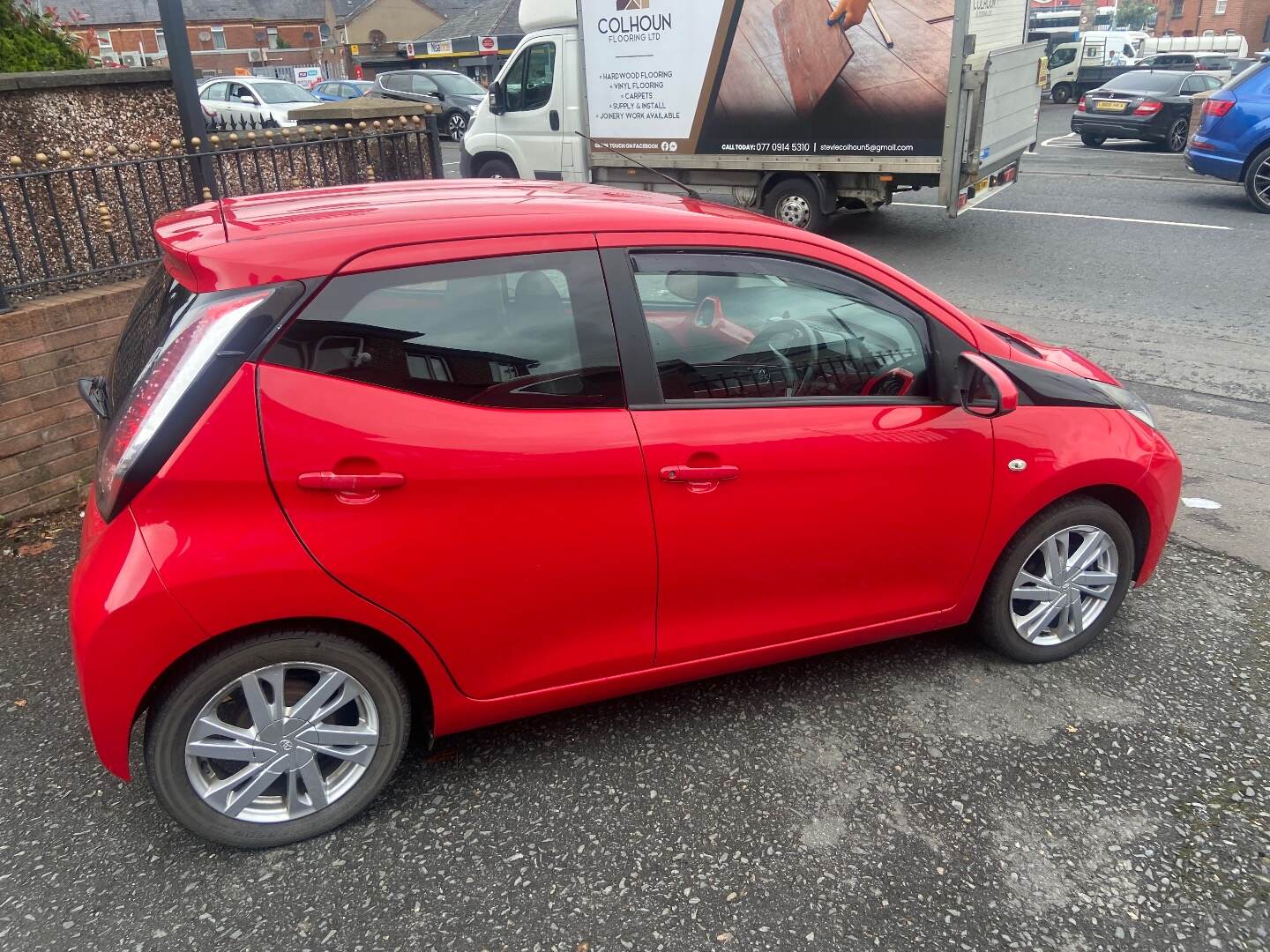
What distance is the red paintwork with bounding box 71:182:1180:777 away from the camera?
2326 mm

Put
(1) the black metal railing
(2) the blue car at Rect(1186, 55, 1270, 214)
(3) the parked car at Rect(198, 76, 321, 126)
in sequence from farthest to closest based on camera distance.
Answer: (3) the parked car at Rect(198, 76, 321, 126) < (2) the blue car at Rect(1186, 55, 1270, 214) < (1) the black metal railing

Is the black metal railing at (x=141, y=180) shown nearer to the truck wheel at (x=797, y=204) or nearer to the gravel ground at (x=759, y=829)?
the gravel ground at (x=759, y=829)

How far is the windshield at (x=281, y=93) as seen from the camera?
2384 cm

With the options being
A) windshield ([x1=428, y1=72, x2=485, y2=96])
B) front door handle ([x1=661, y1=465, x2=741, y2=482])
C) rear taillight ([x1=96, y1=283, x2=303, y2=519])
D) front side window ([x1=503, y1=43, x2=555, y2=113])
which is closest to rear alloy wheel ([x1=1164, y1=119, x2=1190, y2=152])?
front side window ([x1=503, y1=43, x2=555, y2=113])

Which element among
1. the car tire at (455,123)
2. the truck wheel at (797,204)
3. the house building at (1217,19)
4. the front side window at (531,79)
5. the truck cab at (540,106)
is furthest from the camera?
the house building at (1217,19)

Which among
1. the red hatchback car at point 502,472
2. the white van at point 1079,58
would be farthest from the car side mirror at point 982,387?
the white van at point 1079,58

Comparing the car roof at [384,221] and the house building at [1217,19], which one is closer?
the car roof at [384,221]

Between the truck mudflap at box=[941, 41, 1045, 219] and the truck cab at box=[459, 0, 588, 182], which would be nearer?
the truck mudflap at box=[941, 41, 1045, 219]

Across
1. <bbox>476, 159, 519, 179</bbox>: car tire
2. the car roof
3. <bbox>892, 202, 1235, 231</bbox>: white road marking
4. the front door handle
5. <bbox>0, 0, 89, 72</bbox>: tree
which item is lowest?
<bbox>892, 202, 1235, 231</bbox>: white road marking

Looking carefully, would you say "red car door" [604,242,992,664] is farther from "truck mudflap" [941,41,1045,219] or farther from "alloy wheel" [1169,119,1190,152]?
"alloy wheel" [1169,119,1190,152]

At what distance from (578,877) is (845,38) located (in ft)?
30.9

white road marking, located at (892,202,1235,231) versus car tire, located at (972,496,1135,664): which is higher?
car tire, located at (972,496,1135,664)

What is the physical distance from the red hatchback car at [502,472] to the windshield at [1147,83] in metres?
19.2

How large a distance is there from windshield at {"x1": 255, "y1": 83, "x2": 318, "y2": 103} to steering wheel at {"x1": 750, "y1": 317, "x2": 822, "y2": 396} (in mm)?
24002
